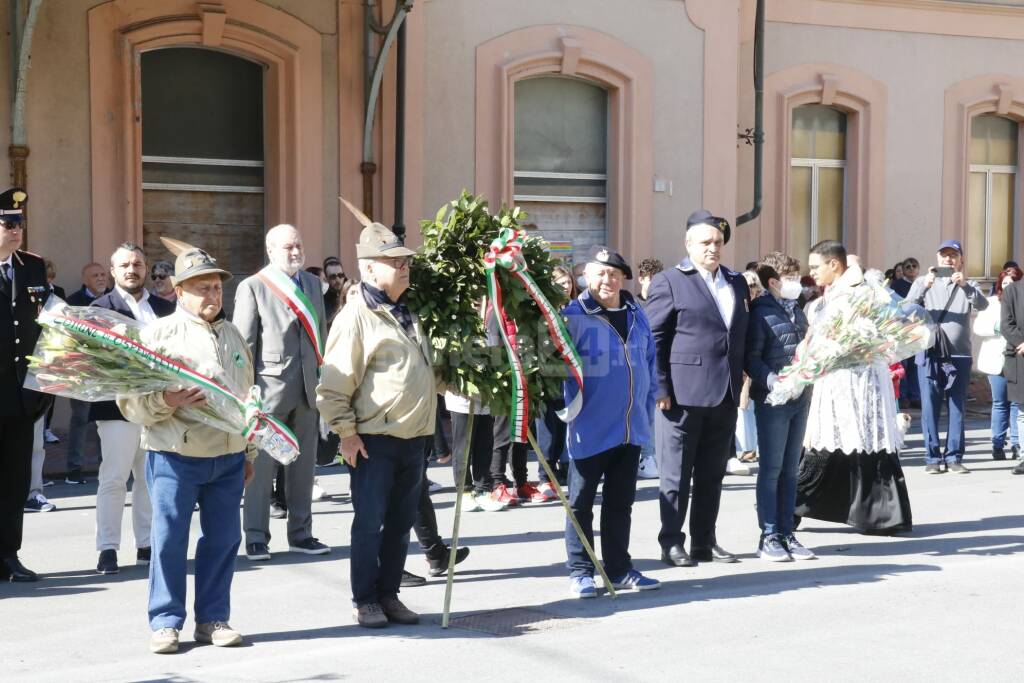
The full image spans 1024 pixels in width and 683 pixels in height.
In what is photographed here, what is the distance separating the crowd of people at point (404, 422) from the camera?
247 inches

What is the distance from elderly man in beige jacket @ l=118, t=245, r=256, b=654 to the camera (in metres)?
6.12

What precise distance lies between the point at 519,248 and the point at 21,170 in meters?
8.20

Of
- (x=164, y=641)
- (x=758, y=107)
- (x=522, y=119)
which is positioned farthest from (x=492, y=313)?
(x=758, y=107)

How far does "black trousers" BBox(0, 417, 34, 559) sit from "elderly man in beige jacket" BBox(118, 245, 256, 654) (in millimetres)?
1916

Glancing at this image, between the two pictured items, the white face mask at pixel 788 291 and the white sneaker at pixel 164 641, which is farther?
the white face mask at pixel 788 291

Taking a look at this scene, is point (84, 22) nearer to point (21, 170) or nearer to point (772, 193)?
point (21, 170)

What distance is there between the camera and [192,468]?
617 centimetres

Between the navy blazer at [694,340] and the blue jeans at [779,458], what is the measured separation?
→ 1.04ft

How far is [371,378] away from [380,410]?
0.16 metres

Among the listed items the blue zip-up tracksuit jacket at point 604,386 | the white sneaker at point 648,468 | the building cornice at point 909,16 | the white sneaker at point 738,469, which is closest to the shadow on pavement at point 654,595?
the blue zip-up tracksuit jacket at point 604,386

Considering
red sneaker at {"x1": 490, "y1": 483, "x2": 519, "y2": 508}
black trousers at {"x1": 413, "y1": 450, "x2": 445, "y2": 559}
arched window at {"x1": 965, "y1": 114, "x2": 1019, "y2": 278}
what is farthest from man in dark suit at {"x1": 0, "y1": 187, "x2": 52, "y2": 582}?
arched window at {"x1": 965, "y1": 114, "x2": 1019, "y2": 278}

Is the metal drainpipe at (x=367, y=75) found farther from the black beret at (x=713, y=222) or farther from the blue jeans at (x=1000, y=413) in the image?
the black beret at (x=713, y=222)

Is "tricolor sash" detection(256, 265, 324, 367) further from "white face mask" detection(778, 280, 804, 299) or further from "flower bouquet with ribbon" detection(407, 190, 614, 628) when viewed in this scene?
"white face mask" detection(778, 280, 804, 299)

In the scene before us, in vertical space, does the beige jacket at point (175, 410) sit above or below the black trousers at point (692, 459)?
above
